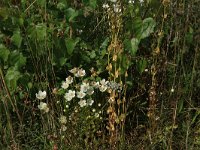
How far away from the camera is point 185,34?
2625mm

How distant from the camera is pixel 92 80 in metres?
2.49

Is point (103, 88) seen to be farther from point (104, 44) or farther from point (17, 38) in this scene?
point (17, 38)

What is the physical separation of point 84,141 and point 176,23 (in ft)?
2.82

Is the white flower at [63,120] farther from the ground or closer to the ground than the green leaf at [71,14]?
closer to the ground

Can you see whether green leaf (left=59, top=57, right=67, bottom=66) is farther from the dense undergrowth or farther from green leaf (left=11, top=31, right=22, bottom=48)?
green leaf (left=11, top=31, right=22, bottom=48)

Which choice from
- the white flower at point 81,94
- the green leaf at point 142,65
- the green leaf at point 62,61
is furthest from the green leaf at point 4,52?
the green leaf at point 142,65

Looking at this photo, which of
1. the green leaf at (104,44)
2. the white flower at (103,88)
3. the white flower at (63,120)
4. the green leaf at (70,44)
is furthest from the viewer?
the green leaf at (104,44)

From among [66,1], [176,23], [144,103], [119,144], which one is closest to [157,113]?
[144,103]

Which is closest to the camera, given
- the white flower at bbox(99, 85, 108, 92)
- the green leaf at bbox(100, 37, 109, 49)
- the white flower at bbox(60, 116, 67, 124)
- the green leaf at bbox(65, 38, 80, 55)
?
the white flower at bbox(60, 116, 67, 124)

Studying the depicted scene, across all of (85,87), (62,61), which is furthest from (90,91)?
(62,61)

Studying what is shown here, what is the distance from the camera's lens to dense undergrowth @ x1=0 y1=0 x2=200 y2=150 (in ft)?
7.61

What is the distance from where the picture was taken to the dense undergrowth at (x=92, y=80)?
91.4 inches

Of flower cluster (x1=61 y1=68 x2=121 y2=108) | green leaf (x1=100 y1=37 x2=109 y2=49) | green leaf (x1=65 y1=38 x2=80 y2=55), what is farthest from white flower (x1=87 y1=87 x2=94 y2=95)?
green leaf (x1=100 y1=37 x2=109 y2=49)

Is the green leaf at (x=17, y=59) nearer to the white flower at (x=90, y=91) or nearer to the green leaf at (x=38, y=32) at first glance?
the green leaf at (x=38, y=32)
